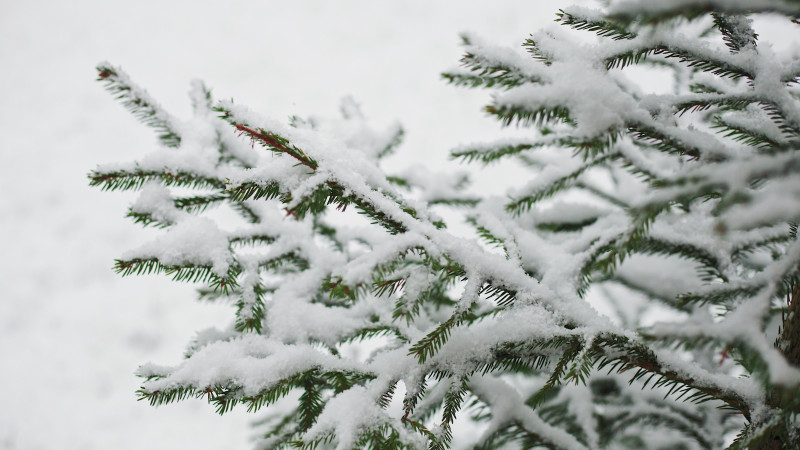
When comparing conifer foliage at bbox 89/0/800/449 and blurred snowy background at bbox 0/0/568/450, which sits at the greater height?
blurred snowy background at bbox 0/0/568/450

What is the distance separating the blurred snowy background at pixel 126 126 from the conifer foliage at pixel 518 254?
2724 millimetres

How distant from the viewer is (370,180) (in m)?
0.88

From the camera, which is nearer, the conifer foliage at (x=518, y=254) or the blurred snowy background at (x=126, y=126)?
the conifer foliage at (x=518, y=254)

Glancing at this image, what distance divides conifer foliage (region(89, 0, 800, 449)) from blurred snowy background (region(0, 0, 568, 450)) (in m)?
2.72

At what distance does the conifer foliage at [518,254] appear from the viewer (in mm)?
604

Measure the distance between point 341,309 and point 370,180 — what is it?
432 millimetres

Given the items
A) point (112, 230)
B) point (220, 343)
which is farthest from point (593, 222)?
point (112, 230)

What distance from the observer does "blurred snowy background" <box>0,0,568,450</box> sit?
3441 millimetres

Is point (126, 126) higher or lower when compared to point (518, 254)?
higher

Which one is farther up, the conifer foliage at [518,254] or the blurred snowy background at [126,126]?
the blurred snowy background at [126,126]

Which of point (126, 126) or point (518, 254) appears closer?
point (518, 254)

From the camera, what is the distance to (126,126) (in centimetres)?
541

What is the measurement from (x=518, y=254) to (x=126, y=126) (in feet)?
18.5

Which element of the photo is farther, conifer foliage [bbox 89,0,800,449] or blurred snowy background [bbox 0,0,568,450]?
blurred snowy background [bbox 0,0,568,450]
